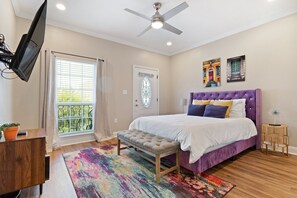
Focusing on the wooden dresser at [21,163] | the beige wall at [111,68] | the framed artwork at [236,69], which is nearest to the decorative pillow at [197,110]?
the framed artwork at [236,69]

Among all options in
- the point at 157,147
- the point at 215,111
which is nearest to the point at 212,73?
the point at 215,111

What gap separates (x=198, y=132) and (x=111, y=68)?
122 inches

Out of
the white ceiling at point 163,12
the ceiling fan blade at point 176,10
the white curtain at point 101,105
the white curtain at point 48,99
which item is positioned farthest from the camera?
the white curtain at point 101,105

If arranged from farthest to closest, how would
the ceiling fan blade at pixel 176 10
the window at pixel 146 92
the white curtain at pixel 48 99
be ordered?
the window at pixel 146 92 → the white curtain at pixel 48 99 → the ceiling fan blade at pixel 176 10

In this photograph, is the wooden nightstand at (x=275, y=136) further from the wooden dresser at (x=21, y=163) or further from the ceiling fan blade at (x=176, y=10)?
the wooden dresser at (x=21, y=163)

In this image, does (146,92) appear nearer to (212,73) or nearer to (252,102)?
(212,73)

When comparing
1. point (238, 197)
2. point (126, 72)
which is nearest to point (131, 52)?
point (126, 72)

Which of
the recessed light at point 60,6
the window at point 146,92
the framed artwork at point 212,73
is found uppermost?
the recessed light at point 60,6

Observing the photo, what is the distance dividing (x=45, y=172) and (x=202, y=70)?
4381 mm

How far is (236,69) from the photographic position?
12.3ft

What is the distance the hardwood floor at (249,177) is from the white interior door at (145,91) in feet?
8.53

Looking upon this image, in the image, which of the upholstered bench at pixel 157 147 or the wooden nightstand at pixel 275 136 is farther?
the wooden nightstand at pixel 275 136

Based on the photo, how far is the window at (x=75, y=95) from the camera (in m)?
3.55

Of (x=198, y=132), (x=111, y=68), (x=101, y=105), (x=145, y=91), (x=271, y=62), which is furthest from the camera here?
(x=145, y=91)
